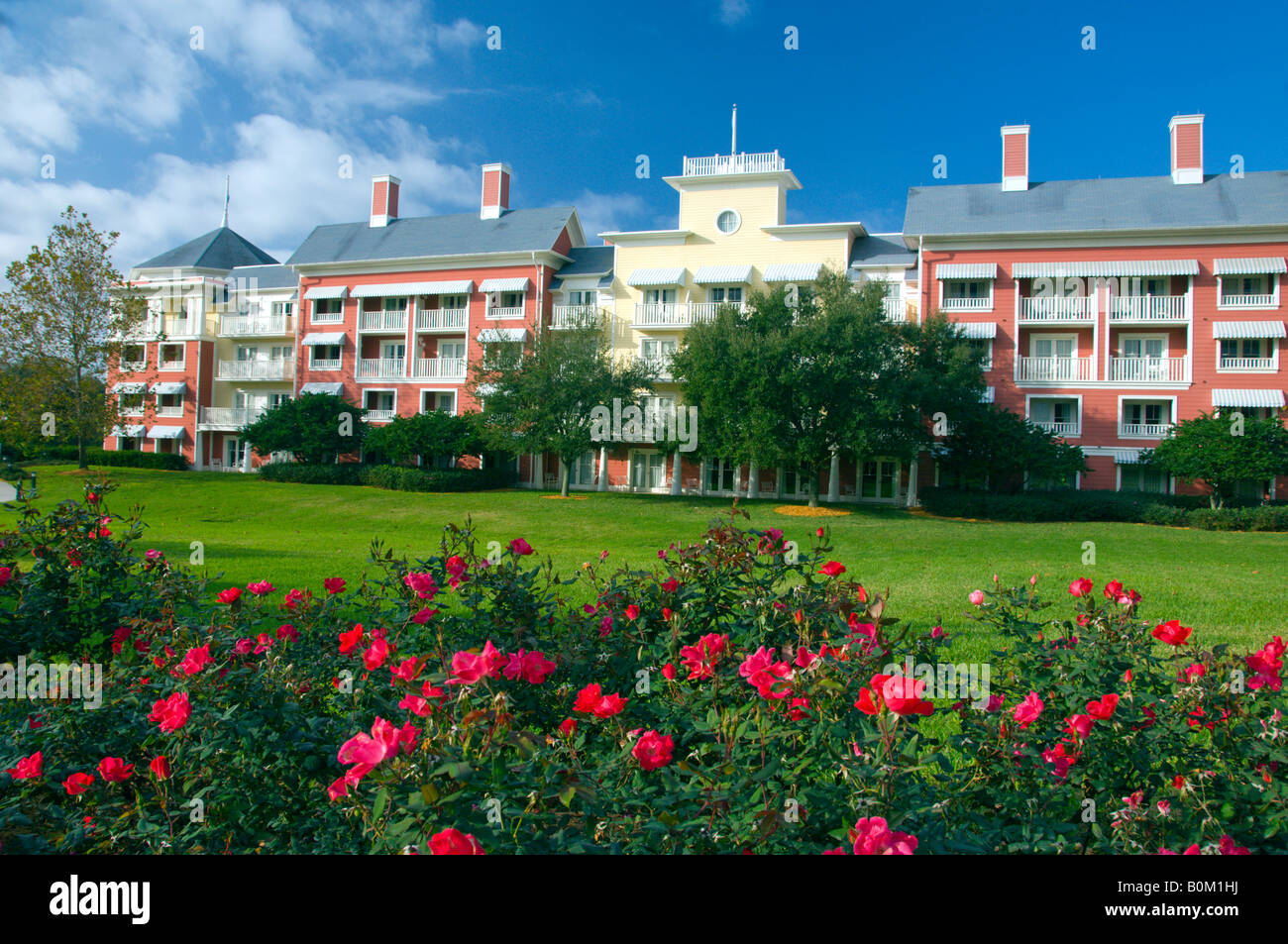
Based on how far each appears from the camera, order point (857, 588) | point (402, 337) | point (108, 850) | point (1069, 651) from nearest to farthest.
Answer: point (108, 850) → point (1069, 651) → point (857, 588) → point (402, 337)

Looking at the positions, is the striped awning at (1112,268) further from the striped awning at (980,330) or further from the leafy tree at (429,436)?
the leafy tree at (429,436)

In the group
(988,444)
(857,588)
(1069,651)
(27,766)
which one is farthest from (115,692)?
(988,444)

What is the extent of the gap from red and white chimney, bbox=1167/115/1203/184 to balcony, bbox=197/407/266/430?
44.8m

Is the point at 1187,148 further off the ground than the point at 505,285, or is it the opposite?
the point at 1187,148

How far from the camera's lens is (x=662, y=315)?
115 ft

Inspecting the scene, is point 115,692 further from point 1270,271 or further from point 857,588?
point 1270,271

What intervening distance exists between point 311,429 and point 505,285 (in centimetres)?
1142

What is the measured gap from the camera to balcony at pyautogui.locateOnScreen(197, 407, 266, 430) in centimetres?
4156

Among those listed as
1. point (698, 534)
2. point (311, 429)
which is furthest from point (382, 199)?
point (698, 534)

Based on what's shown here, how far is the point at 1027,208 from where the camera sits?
31.9 m

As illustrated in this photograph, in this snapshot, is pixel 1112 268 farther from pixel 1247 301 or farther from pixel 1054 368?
pixel 1247 301

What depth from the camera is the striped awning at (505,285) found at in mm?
36606

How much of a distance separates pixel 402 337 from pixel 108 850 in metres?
40.2

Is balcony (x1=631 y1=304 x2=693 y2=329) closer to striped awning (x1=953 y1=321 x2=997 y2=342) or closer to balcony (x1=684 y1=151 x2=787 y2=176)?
balcony (x1=684 y1=151 x2=787 y2=176)
